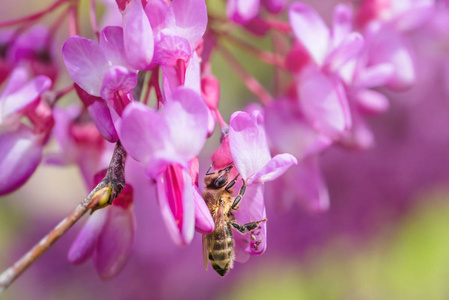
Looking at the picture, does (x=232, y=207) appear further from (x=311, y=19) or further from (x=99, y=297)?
(x=99, y=297)

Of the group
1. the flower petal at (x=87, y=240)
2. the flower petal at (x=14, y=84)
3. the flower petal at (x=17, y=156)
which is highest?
the flower petal at (x=14, y=84)

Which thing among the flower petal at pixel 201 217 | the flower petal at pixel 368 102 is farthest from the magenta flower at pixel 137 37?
the flower petal at pixel 368 102

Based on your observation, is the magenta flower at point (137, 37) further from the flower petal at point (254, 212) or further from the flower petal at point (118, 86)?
the flower petal at point (254, 212)

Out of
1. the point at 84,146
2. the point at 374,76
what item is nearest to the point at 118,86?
the point at 84,146

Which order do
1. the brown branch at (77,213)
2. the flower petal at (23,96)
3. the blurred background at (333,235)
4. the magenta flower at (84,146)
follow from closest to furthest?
the brown branch at (77,213)
the flower petal at (23,96)
the magenta flower at (84,146)
the blurred background at (333,235)

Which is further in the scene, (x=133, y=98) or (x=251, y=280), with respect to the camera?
(x=251, y=280)

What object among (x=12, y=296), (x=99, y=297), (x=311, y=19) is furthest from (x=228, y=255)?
(x=12, y=296)

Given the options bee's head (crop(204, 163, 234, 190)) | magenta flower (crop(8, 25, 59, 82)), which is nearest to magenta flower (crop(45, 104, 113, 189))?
magenta flower (crop(8, 25, 59, 82))

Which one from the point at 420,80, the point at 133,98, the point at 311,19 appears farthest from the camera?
the point at 420,80

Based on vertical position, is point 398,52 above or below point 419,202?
above
